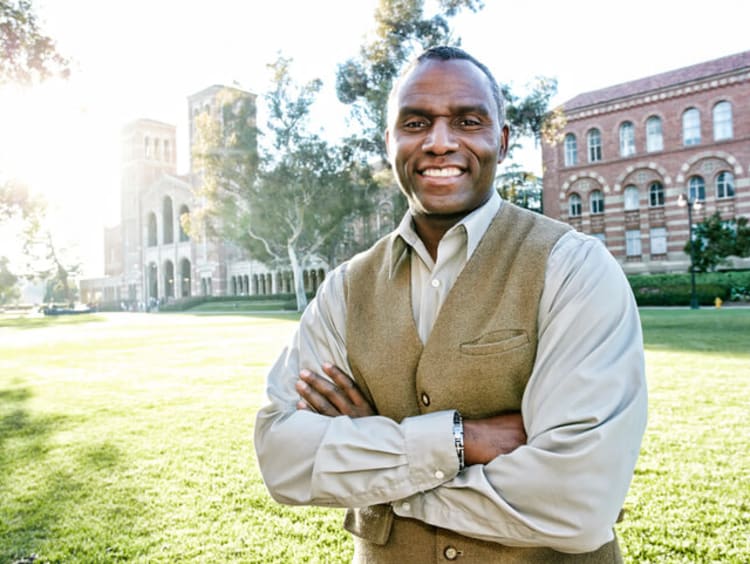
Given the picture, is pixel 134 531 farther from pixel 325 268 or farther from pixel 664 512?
pixel 325 268

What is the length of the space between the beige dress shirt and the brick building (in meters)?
32.5

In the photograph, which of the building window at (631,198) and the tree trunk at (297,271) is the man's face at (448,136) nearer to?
the tree trunk at (297,271)

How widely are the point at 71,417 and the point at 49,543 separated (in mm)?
3943

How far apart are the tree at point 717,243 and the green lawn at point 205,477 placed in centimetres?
2125

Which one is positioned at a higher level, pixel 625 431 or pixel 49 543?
pixel 625 431

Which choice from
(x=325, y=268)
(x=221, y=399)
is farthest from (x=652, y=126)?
(x=221, y=399)

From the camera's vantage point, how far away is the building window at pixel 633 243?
35.4 m

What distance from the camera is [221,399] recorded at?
25.9 ft

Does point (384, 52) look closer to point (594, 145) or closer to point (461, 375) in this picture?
point (594, 145)

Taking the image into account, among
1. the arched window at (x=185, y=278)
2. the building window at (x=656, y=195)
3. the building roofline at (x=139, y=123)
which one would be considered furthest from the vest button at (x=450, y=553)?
the building roofline at (x=139, y=123)

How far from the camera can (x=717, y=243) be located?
28.6 metres

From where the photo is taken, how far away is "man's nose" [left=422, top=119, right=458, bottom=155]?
1700 millimetres

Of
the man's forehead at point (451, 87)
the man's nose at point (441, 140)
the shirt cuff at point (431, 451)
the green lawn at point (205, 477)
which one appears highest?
the man's forehead at point (451, 87)

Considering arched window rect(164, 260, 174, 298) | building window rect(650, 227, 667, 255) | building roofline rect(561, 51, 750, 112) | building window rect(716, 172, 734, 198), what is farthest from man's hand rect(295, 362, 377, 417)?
arched window rect(164, 260, 174, 298)
